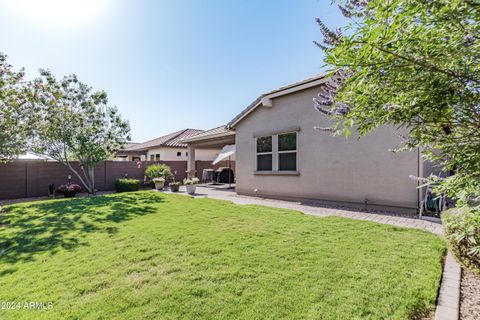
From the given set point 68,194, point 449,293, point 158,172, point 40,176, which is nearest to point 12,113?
point 40,176

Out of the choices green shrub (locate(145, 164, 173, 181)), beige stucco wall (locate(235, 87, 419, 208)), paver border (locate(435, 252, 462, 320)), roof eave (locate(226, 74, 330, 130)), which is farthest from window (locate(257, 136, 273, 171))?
green shrub (locate(145, 164, 173, 181))

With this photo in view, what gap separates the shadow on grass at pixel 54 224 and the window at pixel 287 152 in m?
6.83

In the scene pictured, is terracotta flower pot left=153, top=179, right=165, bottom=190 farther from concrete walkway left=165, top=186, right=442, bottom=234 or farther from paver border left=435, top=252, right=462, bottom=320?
paver border left=435, top=252, right=462, bottom=320

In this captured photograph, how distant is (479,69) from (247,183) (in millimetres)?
13002

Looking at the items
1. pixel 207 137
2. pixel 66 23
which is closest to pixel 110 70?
pixel 66 23

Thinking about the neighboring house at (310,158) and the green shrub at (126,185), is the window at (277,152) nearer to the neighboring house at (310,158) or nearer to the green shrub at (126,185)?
the neighboring house at (310,158)

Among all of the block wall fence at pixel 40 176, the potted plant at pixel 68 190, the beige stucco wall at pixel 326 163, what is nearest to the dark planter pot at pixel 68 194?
the potted plant at pixel 68 190

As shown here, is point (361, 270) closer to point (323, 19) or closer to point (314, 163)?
point (323, 19)

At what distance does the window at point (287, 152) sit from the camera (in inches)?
487

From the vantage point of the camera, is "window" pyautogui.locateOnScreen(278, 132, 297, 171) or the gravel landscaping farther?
"window" pyautogui.locateOnScreen(278, 132, 297, 171)

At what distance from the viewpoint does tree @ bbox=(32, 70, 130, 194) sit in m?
15.5

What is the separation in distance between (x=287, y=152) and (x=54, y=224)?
10.2 meters

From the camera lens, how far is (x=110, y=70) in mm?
13828

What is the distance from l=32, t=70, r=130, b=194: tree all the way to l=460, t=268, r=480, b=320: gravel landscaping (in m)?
18.6
